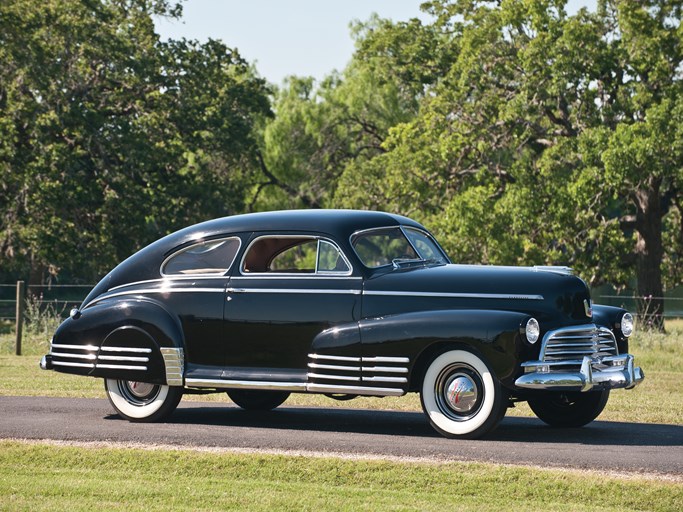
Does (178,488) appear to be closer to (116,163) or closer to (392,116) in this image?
Result: (116,163)

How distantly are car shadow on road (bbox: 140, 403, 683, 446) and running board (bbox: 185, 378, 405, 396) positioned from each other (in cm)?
47

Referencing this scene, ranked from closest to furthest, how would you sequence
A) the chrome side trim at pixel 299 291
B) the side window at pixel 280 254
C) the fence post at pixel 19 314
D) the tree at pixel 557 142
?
the chrome side trim at pixel 299 291, the side window at pixel 280 254, the fence post at pixel 19 314, the tree at pixel 557 142

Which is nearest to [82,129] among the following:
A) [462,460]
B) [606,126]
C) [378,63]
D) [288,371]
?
[378,63]

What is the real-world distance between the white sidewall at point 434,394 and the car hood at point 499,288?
46 centimetres

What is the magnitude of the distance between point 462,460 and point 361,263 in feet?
8.16

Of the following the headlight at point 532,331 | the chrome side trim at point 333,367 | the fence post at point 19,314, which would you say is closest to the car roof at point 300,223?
the chrome side trim at point 333,367

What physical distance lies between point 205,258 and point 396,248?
188 cm

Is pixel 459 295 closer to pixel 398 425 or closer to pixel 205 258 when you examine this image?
pixel 398 425

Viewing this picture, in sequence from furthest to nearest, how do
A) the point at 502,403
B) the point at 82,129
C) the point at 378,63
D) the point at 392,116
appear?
the point at 392,116 → the point at 378,63 → the point at 82,129 → the point at 502,403

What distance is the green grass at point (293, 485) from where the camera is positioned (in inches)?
301

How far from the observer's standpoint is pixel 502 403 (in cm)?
1001

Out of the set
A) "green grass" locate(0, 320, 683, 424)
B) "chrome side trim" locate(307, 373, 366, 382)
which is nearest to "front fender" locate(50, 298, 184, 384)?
"chrome side trim" locate(307, 373, 366, 382)

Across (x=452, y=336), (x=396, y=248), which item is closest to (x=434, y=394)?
(x=452, y=336)

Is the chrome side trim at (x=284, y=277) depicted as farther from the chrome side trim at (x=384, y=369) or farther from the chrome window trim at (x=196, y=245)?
the chrome side trim at (x=384, y=369)
